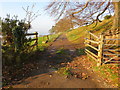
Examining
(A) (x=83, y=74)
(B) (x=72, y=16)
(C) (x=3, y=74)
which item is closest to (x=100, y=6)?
(B) (x=72, y=16)

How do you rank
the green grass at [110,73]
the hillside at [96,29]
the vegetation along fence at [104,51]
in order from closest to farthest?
the green grass at [110,73] → the vegetation along fence at [104,51] → the hillside at [96,29]

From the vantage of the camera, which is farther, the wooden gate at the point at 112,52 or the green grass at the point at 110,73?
the wooden gate at the point at 112,52

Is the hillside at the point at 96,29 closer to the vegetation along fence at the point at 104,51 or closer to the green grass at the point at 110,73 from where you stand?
the vegetation along fence at the point at 104,51

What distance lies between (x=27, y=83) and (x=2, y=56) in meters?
2.55

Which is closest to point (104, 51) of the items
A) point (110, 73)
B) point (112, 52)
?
point (112, 52)

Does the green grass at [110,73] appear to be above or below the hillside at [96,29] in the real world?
below

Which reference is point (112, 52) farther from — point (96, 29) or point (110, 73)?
point (96, 29)

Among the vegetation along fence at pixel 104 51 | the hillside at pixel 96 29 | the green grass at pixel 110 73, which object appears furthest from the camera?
the hillside at pixel 96 29

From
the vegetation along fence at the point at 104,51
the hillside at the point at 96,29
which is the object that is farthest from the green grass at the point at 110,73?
the hillside at the point at 96,29

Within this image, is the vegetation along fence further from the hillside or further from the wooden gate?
the hillside

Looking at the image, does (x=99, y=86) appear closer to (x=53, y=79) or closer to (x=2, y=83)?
(x=53, y=79)

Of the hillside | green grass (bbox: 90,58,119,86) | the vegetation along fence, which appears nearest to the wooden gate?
the vegetation along fence

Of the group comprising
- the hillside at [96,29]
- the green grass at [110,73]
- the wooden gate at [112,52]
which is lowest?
the green grass at [110,73]

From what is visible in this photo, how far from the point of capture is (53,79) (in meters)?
4.27
